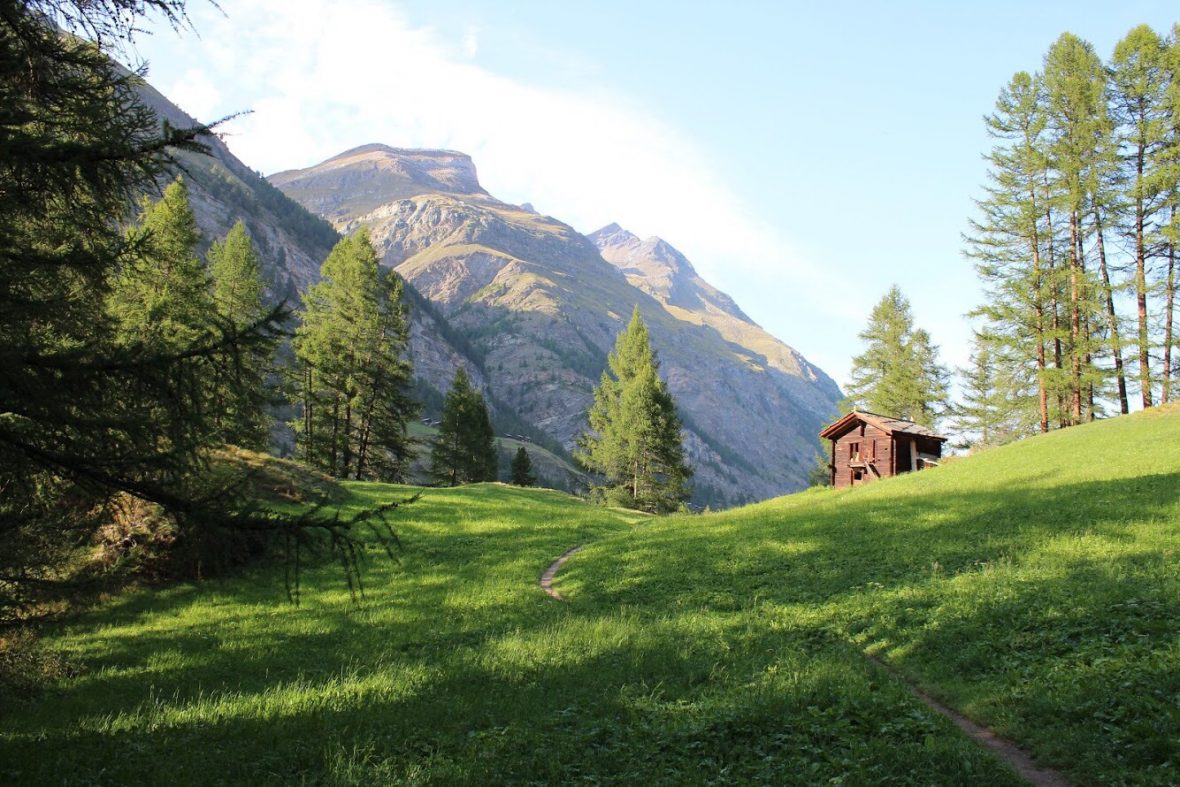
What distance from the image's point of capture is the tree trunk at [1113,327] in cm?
3900

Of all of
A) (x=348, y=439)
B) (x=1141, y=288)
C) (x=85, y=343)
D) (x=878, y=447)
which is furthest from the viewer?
(x=348, y=439)

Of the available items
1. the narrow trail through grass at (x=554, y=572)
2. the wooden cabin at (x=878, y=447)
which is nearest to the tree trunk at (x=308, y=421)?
the narrow trail through grass at (x=554, y=572)

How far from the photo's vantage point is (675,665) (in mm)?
10641

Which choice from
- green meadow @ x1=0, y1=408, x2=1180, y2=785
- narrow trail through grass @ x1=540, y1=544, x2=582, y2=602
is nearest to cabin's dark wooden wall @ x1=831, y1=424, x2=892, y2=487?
green meadow @ x1=0, y1=408, x2=1180, y2=785

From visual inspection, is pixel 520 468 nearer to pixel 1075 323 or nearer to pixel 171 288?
pixel 171 288

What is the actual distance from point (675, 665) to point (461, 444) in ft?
186

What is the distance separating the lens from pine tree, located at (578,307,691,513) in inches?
2258

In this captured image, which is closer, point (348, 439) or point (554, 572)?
point (554, 572)

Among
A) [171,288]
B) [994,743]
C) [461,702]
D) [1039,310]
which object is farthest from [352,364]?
[994,743]

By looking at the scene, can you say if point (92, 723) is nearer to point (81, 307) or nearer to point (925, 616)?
point (81, 307)

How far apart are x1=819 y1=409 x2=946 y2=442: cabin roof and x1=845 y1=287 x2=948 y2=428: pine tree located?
984 cm

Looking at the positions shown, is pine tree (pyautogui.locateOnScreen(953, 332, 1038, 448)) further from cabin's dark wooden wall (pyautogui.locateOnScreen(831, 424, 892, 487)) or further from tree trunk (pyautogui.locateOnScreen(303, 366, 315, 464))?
tree trunk (pyautogui.locateOnScreen(303, 366, 315, 464))

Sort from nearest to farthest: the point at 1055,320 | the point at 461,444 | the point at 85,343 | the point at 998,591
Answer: the point at 85,343
the point at 998,591
the point at 1055,320
the point at 461,444

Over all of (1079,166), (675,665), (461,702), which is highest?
(1079,166)
